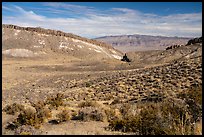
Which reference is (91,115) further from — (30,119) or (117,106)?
(117,106)

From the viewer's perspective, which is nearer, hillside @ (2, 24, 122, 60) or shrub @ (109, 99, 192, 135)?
shrub @ (109, 99, 192, 135)

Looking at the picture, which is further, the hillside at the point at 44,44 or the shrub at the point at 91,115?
the hillside at the point at 44,44

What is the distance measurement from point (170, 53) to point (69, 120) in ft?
166

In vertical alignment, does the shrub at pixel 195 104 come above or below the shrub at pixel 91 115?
above

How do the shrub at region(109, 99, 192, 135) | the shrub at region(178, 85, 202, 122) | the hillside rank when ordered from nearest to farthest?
the shrub at region(109, 99, 192, 135)
the shrub at region(178, 85, 202, 122)
the hillside

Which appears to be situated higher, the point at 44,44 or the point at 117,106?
the point at 117,106

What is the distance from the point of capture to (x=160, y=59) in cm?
5753

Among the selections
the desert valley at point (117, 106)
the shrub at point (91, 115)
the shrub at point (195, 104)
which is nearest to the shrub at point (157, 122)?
the desert valley at point (117, 106)

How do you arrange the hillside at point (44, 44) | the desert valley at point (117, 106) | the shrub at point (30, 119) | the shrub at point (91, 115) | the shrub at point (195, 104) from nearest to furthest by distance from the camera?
1. the desert valley at point (117, 106)
2. the shrub at point (195, 104)
3. the shrub at point (30, 119)
4. the shrub at point (91, 115)
5. the hillside at point (44, 44)

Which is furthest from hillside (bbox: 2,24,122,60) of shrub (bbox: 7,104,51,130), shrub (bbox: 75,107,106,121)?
shrub (bbox: 75,107,106,121)

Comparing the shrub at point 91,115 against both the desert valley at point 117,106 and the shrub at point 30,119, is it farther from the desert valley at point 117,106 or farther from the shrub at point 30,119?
the shrub at point 30,119

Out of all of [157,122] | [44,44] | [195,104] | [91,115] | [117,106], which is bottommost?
[44,44]

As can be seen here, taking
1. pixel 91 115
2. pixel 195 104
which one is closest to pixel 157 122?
pixel 195 104

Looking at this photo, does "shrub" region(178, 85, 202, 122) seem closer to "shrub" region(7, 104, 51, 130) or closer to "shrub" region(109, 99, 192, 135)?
"shrub" region(109, 99, 192, 135)
